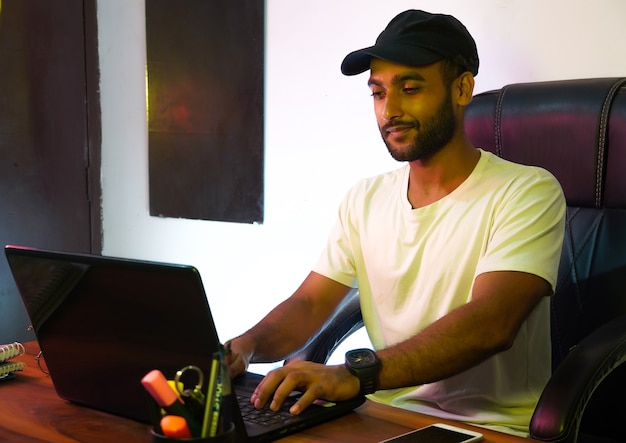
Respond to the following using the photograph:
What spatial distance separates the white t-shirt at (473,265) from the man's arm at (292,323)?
113mm

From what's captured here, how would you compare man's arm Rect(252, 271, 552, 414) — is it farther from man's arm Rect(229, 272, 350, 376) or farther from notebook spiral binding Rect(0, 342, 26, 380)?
notebook spiral binding Rect(0, 342, 26, 380)

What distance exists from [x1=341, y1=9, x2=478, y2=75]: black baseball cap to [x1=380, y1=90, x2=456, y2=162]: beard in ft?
0.30

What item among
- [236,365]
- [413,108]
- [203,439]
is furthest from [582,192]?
[203,439]

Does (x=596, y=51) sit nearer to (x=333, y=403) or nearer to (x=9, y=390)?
(x=333, y=403)

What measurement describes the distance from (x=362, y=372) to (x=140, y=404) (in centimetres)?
33

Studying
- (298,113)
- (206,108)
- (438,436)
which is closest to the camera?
(438,436)

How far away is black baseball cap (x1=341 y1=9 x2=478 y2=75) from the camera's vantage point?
161 centimetres

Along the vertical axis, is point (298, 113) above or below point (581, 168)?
above

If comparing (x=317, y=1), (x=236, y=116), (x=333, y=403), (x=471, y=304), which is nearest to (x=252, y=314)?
(x=236, y=116)

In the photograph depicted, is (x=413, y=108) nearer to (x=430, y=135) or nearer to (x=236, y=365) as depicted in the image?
(x=430, y=135)

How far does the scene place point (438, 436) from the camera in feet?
3.33

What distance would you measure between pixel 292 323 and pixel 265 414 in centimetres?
59

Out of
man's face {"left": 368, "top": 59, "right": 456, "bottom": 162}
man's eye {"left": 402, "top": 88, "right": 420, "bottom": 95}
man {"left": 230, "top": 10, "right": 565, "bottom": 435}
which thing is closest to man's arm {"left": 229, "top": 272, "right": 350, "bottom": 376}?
man {"left": 230, "top": 10, "right": 565, "bottom": 435}

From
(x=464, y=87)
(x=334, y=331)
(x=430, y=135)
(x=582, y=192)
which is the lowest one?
(x=334, y=331)
